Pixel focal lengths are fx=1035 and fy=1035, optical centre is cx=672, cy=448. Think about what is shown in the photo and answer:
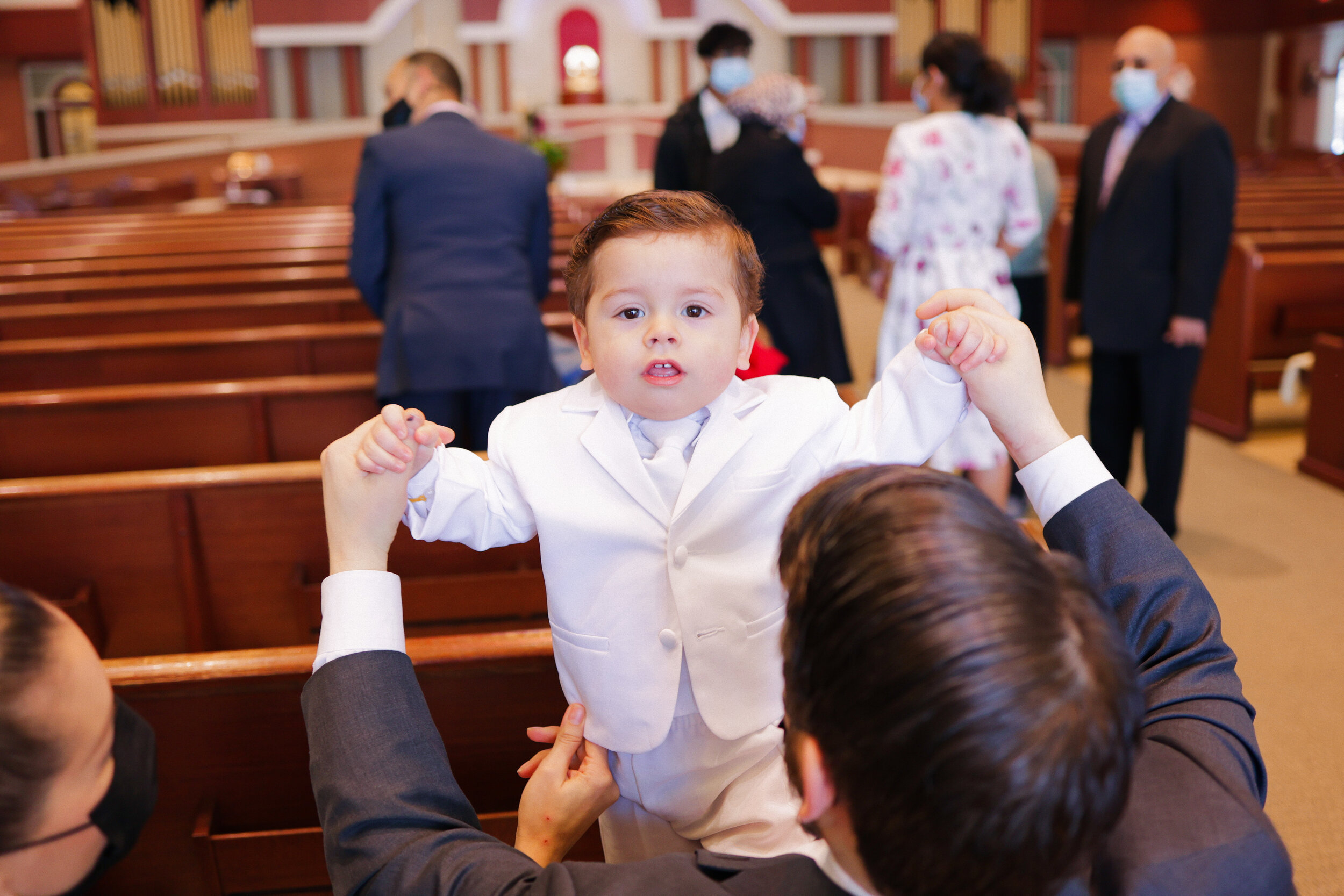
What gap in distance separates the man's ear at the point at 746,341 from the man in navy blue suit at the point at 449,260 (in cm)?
143

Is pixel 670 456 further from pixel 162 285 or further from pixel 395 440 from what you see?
pixel 162 285

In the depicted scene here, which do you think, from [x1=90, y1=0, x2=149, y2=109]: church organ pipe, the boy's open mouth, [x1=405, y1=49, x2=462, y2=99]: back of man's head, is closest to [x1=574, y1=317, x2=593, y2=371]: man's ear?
the boy's open mouth

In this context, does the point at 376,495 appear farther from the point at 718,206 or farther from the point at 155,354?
the point at 155,354

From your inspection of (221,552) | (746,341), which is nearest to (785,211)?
(221,552)

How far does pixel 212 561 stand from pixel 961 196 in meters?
2.20

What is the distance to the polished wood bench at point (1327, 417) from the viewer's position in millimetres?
3662

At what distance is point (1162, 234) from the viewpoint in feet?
9.87

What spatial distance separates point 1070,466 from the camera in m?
0.91

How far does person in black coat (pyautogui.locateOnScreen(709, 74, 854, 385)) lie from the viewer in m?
3.33

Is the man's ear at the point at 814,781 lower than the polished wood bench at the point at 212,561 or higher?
higher

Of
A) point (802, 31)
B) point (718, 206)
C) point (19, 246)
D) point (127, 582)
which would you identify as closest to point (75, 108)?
point (802, 31)

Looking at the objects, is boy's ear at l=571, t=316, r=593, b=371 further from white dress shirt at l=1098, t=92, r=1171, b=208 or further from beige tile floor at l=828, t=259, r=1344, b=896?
white dress shirt at l=1098, t=92, r=1171, b=208

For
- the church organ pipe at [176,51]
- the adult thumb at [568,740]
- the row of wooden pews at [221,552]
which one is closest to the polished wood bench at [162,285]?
the row of wooden pews at [221,552]

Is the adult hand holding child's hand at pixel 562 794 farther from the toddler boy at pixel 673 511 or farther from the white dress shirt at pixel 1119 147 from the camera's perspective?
the white dress shirt at pixel 1119 147
